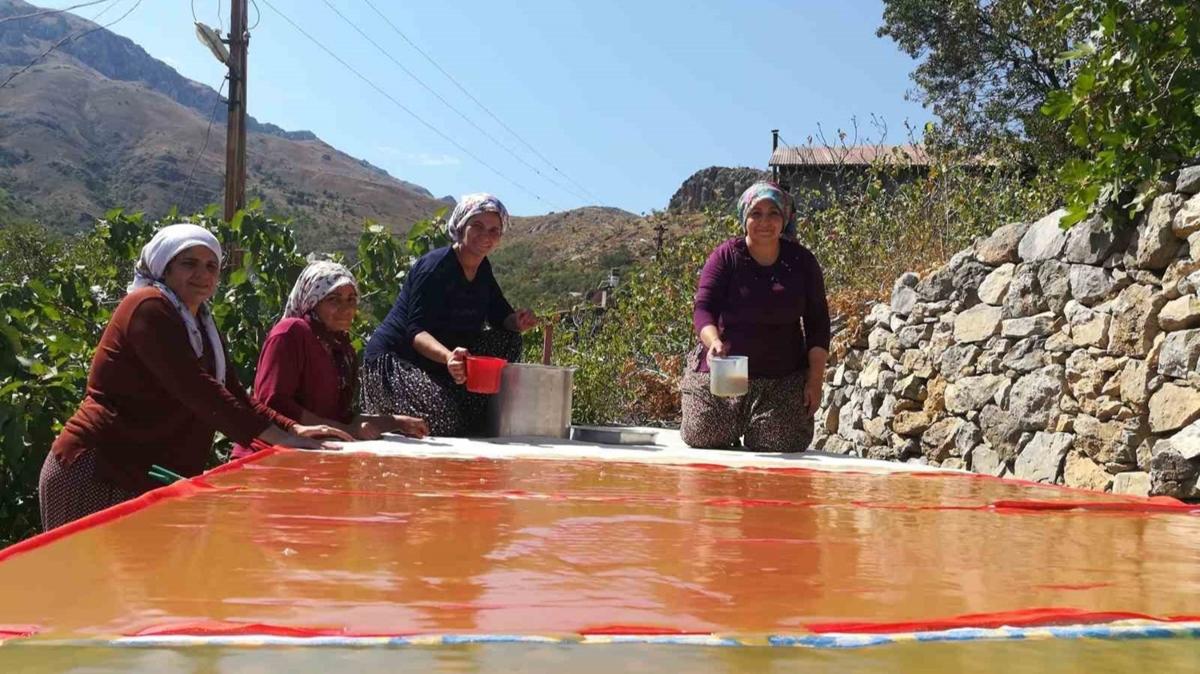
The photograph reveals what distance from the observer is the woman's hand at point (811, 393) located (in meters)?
3.84

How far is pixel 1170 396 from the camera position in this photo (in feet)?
12.4

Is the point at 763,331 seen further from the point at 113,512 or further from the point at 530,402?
the point at 113,512

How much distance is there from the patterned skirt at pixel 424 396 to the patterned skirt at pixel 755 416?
79cm

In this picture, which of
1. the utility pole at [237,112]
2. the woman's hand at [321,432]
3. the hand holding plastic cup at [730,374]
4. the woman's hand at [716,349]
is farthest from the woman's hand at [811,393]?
the utility pole at [237,112]

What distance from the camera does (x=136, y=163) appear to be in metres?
79.0

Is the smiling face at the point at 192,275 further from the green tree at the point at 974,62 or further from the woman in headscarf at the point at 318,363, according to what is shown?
the green tree at the point at 974,62

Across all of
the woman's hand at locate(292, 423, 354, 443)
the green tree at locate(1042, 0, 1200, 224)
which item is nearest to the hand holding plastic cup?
the woman's hand at locate(292, 423, 354, 443)

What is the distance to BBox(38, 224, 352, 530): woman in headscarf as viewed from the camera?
259cm

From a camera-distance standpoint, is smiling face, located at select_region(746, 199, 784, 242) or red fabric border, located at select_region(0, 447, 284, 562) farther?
smiling face, located at select_region(746, 199, 784, 242)

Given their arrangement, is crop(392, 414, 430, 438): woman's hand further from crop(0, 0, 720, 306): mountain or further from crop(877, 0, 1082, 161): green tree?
crop(0, 0, 720, 306): mountain

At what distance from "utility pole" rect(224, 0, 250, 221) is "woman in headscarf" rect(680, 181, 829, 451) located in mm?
5272

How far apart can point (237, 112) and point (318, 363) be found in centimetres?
614

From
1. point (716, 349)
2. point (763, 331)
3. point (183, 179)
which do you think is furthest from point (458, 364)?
point (183, 179)

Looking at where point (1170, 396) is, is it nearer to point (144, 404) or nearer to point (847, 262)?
point (144, 404)
